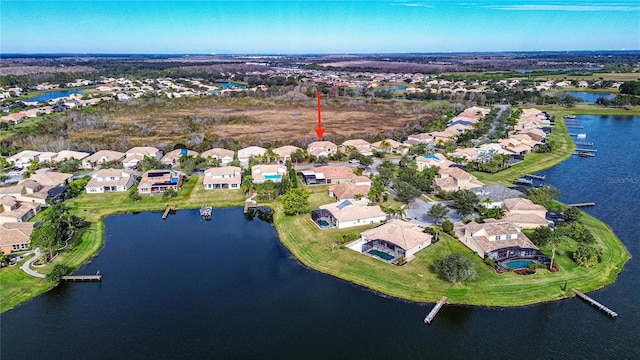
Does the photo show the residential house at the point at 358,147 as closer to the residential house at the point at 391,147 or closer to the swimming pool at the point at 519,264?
the residential house at the point at 391,147

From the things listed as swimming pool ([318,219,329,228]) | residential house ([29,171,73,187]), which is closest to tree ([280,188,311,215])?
swimming pool ([318,219,329,228])

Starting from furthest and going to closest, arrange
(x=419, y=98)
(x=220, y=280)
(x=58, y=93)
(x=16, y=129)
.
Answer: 1. (x=58, y=93)
2. (x=419, y=98)
3. (x=16, y=129)
4. (x=220, y=280)

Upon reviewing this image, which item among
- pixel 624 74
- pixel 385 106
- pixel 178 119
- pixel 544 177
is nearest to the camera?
pixel 544 177

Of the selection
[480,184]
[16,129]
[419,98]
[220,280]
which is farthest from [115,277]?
[419,98]

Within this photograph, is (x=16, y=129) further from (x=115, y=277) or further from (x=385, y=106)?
(x=385, y=106)

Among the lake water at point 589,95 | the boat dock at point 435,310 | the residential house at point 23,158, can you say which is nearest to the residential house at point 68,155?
the residential house at point 23,158
